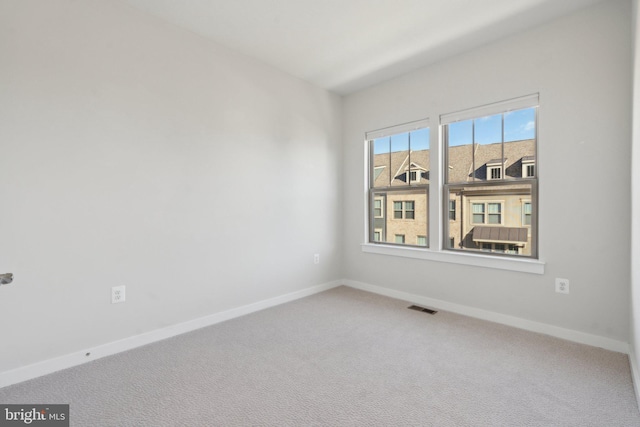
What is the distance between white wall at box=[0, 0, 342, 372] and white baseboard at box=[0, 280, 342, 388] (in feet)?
0.16

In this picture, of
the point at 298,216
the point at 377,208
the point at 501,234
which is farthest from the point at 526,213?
the point at 298,216

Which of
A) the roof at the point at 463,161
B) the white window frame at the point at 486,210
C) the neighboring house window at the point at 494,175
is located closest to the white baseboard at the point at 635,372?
the neighboring house window at the point at 494,175

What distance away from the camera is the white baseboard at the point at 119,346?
1987 millimetres

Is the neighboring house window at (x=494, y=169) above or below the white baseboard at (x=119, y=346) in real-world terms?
above

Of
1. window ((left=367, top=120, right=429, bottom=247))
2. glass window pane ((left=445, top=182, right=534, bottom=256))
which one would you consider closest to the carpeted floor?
glass window pane ((left=445, top=182, right=534, bottom=256))

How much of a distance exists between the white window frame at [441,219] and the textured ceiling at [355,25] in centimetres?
65

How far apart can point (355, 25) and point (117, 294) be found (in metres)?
2.97

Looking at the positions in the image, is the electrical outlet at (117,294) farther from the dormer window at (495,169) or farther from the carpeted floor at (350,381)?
the dormer window at (495,169)

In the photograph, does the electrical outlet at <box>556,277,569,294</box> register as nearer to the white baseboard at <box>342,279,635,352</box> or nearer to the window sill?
the window sill

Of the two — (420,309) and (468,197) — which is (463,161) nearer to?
(468,197)

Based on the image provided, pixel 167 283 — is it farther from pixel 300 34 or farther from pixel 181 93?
pixel 300 34

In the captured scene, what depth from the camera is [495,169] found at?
3004 millimetres

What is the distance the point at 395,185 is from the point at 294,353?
2.37 m

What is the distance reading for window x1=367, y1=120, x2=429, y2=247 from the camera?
3.58 meters
